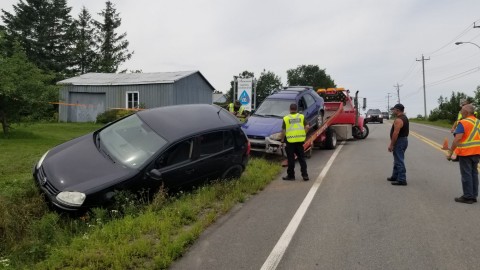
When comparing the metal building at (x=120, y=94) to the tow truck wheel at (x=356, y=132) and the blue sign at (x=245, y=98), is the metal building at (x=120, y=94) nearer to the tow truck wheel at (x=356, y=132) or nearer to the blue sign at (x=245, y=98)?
the blue sign at (x=245, y=98)

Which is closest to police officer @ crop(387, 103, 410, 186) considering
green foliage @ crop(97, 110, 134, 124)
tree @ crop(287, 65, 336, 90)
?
green foliage @ crop(97, 110, 134, 124)

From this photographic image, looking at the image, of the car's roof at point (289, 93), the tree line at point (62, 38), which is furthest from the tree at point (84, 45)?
the car's roof at point (289, 93)

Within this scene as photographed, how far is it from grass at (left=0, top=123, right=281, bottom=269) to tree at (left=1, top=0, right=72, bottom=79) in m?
45.7

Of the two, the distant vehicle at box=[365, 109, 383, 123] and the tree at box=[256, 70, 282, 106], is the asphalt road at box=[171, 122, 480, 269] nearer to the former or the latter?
the distant vehicle at box=[365, 109, 383, 123]

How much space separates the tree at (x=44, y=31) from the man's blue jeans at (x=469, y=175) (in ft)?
156

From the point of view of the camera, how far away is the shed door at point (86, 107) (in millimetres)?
29266

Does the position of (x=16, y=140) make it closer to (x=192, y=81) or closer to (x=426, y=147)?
(x=426, y=147)

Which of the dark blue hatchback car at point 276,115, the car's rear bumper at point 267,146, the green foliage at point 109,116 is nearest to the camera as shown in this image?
the car's rear bumper at point 267,146

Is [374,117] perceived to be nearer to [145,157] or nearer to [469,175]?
[469,175]

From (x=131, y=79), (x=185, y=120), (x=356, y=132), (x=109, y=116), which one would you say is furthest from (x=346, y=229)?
(x=131, y=79)

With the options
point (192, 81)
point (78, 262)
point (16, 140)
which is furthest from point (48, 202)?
point (192, 81)

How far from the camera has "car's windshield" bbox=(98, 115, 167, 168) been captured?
22.5 ft

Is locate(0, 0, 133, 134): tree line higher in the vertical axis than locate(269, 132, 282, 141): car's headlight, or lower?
higher

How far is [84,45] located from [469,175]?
55.9 metres
